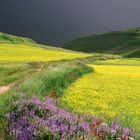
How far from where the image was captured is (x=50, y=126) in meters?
8.13

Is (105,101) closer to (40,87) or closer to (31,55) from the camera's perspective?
(40,87)

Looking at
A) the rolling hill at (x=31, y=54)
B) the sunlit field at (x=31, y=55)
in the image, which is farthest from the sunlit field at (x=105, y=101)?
the sunlit field at (x=31, y=55)

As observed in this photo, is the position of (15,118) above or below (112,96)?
above

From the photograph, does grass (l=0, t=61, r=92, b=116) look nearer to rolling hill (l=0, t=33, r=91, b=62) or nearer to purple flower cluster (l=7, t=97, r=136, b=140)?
purple flower cluster (l=7, t=97, r=136, b=140)

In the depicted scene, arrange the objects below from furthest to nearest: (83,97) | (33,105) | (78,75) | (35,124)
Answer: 1. (78,75)
2. (83,97)
3. (33,105)
4. (35,124)

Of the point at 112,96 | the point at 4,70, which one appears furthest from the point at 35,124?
the point at 4,70

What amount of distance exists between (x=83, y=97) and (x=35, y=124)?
34.1 feet

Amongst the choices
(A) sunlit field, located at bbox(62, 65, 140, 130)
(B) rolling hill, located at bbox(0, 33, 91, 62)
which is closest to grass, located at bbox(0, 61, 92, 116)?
(A) sunlit field, located at bbox(62, 65, 140, 130)

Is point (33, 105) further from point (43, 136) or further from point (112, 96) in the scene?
point (112, 96)

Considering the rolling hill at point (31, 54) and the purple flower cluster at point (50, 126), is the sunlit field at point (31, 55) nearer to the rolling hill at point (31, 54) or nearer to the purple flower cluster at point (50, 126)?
the rolling hill at point (31, 54)

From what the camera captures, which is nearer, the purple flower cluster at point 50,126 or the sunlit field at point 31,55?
the purple flower cluster at point 50,126

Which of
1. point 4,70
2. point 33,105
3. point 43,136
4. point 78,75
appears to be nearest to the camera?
point 43,136

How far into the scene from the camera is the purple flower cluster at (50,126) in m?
7.75

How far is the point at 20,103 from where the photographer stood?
35.8 feet
